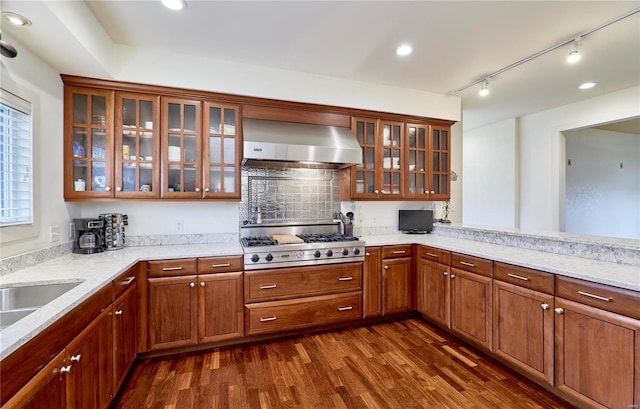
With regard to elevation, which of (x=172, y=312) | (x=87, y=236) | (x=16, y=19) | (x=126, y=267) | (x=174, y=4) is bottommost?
(x=172, y=312)

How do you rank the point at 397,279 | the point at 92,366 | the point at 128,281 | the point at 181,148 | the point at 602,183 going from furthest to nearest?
1. the point at 602,183
2. the point at 397,279
3. the point at 181,148
4. the point at 128,281
5. the point at 92,366

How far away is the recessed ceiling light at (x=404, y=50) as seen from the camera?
8.48 feet

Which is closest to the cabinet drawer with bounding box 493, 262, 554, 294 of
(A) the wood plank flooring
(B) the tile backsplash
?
(A) the wood plank flooring

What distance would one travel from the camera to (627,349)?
5.23 ft

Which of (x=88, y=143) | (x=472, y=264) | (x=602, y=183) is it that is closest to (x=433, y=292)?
(x=472, y=264)

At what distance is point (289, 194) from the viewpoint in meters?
3.39

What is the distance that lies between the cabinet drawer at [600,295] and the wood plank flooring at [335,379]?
763mm

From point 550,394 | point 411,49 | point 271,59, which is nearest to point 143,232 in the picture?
point 271,59

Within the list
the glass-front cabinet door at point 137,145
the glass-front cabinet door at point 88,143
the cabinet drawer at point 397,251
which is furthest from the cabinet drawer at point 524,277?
the glass-front cabinet door at point 88,143

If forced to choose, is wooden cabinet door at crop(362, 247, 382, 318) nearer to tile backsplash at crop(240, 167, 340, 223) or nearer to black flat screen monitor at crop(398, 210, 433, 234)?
tile backsplash at crop(240, 167, 340, 223)

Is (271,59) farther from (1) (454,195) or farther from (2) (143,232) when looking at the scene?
(1) (454,195)

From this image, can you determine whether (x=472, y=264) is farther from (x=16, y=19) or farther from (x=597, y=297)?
(x=16, y=19)

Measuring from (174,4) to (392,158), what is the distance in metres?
2.63

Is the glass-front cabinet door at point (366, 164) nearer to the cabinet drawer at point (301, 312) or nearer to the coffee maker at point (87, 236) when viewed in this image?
the cabinet drawer at point (301, 312)
